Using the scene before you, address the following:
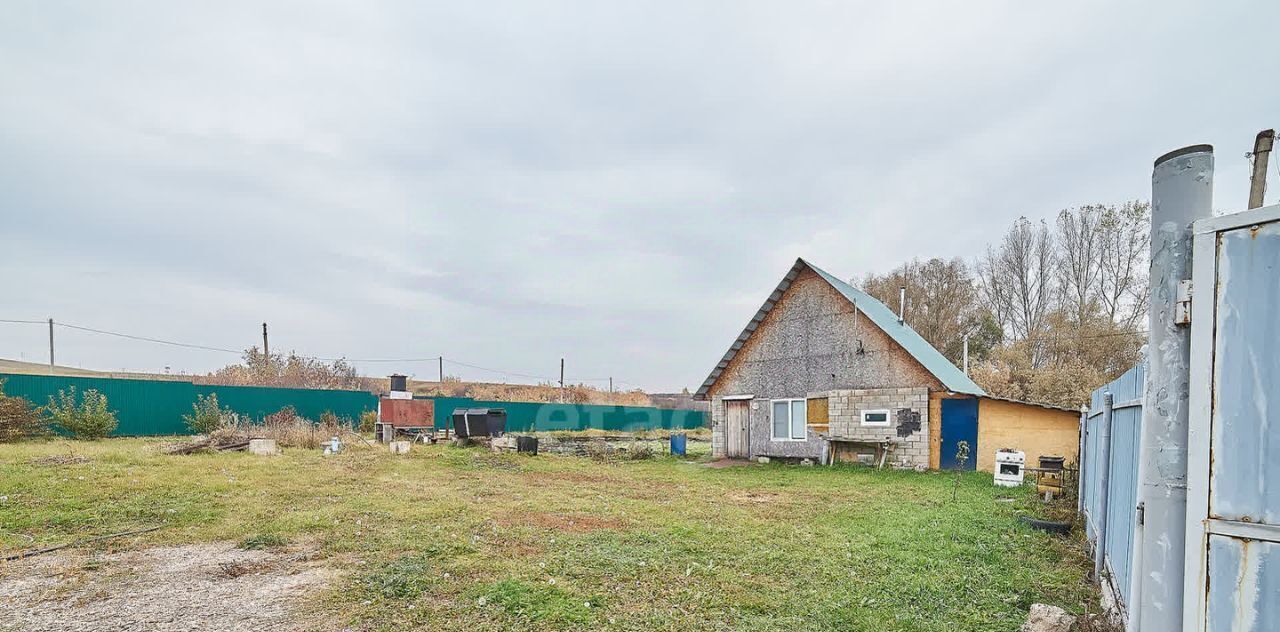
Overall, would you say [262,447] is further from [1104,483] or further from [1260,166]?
[1260,166]

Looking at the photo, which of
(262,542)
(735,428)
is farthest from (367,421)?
(262,542)

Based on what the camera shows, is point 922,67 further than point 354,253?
No

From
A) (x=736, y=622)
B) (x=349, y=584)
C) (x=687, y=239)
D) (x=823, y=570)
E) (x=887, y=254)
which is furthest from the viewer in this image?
(x=887, y=254)

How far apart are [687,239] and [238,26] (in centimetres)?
1172

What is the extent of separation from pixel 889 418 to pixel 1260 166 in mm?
13609

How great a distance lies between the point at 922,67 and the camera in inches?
A: 357

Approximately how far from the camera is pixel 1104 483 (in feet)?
16.6

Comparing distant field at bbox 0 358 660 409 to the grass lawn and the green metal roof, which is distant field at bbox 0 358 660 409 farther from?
the grass lawn

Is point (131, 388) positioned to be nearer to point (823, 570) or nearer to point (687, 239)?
point (687, 239)

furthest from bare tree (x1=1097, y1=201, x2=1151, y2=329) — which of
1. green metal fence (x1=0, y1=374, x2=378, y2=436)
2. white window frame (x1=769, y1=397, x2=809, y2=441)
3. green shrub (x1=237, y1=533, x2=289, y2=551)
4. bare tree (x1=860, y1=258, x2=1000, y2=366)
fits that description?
green metal fence (x1=0, y1=374, x2=378, y2=436)

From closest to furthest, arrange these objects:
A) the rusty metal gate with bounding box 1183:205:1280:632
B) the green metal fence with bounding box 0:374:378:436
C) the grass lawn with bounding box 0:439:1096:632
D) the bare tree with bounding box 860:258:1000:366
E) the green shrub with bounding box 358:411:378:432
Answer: the rusty metal gate with bounding box 1183:205:1280:632 < the grass lawn with bounding box 0:439:1096:632 < the green metal fence with bounding box 0:374:378:436 < the green shrub with bounding box 358:411:378:432 < the bare tree with bounding box 860:258:1000:366

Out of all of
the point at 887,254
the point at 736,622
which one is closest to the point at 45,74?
the point at 736,622

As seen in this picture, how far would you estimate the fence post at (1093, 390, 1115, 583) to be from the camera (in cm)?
495

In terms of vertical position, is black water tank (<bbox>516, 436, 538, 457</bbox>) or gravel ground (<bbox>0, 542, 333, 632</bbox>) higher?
gravel ground (<bbox>0, 542, 333, 632</bbox>)
